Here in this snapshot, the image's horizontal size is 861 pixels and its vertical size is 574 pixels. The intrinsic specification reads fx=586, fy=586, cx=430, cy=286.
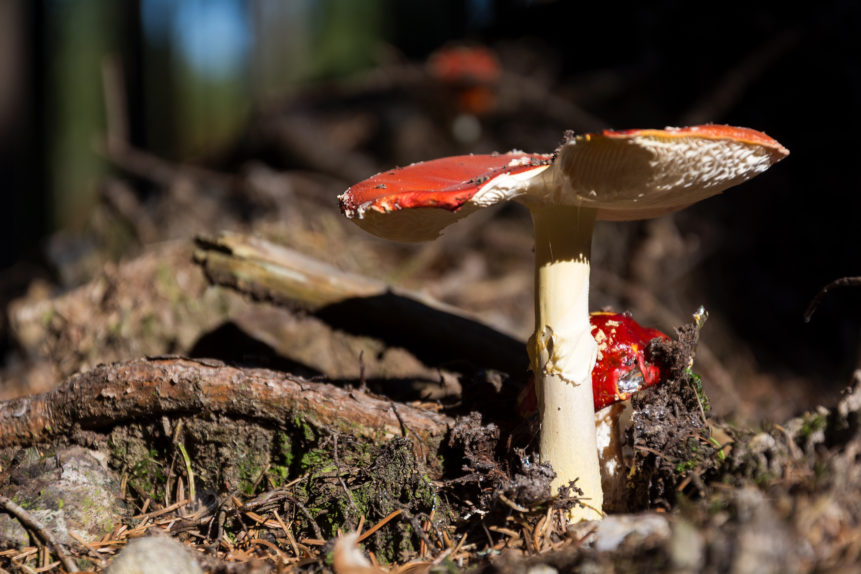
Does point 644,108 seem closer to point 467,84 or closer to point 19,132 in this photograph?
point 467,84

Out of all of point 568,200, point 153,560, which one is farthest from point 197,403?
point 568,200

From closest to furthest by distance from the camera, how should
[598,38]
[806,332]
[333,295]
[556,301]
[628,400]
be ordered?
[556,301], [628,400], [333,295], [806,332], [598,38]

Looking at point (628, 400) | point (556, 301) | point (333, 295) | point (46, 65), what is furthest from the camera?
point (46, 65)

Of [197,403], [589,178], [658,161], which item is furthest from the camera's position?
[197,403]

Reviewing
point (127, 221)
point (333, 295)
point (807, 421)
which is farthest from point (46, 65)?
point (807, 421)

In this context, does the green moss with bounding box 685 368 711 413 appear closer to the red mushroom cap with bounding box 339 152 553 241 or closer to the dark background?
the red mushroom cap with bounding box 339 152 553 241

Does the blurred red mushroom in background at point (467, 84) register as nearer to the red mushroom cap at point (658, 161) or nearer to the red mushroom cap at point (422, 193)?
the red mushroom cap at point (422, 193)

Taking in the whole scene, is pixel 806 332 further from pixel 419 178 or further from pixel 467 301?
pixel 419 178
